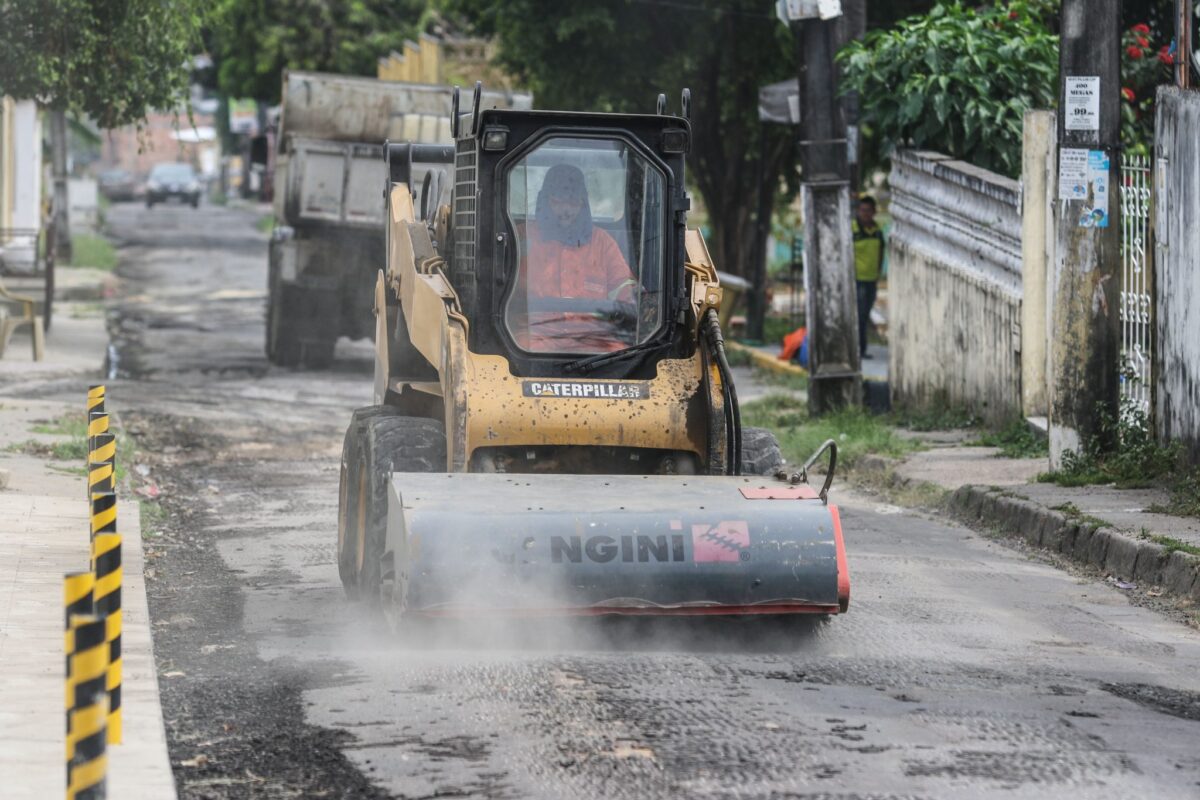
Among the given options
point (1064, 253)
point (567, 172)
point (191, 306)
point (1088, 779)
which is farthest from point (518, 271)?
point (191, 306)

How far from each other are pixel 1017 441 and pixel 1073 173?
3044 mm

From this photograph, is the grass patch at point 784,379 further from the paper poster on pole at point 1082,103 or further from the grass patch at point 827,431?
the paper poster on pole at point 1082,103

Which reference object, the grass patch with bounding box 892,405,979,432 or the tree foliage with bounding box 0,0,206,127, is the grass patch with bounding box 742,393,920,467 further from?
the tree foliage with bounding box 0,0,206,127

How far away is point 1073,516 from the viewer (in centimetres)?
1122

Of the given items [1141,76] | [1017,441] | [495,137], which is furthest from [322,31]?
[495,137]

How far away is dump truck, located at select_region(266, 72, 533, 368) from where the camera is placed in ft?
69.6

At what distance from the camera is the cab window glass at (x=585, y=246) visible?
8836 millimetres

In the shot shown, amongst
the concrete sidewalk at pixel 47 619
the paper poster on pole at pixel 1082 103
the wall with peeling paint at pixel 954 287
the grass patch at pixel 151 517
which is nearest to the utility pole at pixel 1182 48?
the paper poster on pole at pixel 1082 103

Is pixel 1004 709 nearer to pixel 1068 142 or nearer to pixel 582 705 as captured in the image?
pixel 582 705

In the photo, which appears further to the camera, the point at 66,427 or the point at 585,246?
the point at 66,427

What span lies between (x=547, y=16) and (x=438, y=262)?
16.9 metres

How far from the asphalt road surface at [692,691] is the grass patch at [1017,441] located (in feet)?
8.77

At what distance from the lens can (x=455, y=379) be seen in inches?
335

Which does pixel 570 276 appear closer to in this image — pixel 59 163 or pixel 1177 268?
pixel 1177 268
